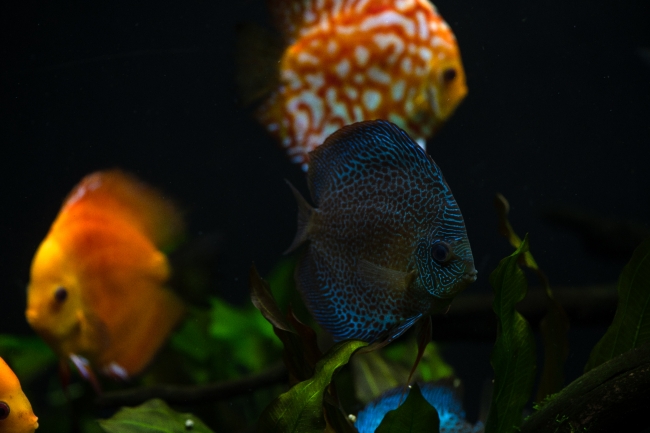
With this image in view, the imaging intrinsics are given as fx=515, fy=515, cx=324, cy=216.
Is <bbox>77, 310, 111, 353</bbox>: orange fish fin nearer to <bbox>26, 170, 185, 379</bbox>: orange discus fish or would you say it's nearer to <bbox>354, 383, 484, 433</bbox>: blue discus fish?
<bbox>26, 170, 185, 379</bbox>: orange discus fish

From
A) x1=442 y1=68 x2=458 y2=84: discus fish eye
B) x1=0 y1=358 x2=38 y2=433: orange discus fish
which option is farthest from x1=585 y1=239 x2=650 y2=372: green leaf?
x1=0 y1=358 x2=38 y2=433: orange discus fish

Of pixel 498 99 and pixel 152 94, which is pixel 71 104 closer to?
pixel 152 94

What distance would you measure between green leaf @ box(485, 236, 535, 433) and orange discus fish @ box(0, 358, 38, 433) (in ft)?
4.30

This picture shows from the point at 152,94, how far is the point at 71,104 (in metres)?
0.37

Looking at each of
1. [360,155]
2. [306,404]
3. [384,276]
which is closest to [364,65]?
[360,155]

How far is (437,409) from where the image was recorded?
1.84 m

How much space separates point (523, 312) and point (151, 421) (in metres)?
2.08

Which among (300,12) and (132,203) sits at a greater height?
(300,12)

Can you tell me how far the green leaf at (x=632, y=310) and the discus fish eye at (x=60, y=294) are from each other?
2093 millimetres

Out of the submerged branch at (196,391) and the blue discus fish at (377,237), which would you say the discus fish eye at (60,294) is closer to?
the submerged branch at (196,391)

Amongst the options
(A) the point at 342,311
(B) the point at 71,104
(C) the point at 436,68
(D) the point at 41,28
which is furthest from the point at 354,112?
(D) the point at 41,28

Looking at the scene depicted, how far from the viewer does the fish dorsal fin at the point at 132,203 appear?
2355 millimetres

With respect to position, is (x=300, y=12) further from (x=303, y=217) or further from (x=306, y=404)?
(x=306, y=404)

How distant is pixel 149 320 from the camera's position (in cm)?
266
